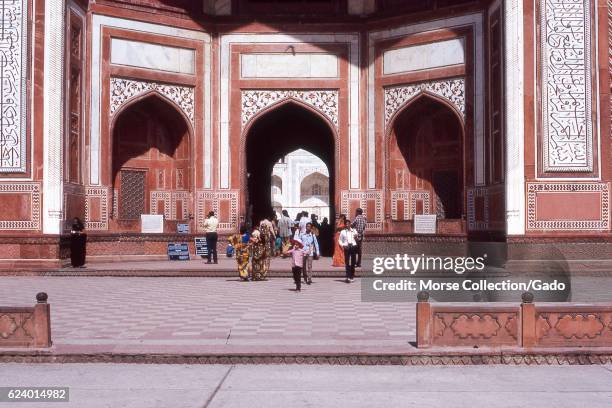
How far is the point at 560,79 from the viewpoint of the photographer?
13242mm

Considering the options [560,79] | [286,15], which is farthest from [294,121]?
[560,79]

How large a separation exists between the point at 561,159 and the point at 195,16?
27.5 feet

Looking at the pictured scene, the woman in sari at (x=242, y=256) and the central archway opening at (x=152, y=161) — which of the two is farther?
the central archway opening at (x=152, y=161)

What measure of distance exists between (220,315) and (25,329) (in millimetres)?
2497

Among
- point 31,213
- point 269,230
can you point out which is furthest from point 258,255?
point 269,230

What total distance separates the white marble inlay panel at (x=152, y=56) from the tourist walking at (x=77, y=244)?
149 inches

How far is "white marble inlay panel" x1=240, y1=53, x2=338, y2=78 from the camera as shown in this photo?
57.4 feet

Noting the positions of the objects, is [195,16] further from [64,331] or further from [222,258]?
[64,331]

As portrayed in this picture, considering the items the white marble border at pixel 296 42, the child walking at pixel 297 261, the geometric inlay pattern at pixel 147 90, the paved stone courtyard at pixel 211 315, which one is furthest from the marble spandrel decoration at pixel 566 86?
the geometric inlay pattern at pixel 147 90

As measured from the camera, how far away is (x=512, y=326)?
18.9 feet

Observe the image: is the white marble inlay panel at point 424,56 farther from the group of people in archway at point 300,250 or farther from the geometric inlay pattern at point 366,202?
the group of people in archway at point 300,250

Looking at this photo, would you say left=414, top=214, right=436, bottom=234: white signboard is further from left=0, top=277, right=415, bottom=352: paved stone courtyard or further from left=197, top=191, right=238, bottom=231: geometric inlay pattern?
left=0, top=277, right=415, bottom=352: paved stone courtyard

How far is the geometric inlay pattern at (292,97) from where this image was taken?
17.5 meters

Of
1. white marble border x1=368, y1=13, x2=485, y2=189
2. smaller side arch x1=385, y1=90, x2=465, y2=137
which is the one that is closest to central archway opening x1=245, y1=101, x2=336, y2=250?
white marble border x1=368, y1=13, x2=485, y2=189
